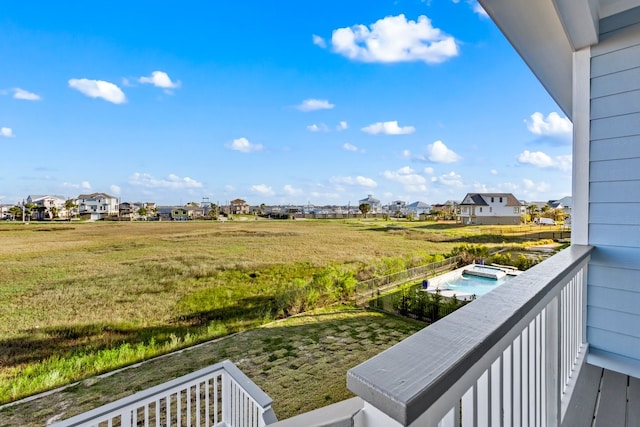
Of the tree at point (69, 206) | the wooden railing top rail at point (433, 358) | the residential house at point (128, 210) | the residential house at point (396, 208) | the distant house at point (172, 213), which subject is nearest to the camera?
the wooden railing top rail at point (433, 358)

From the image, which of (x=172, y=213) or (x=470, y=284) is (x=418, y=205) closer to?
(x=470, y=284)

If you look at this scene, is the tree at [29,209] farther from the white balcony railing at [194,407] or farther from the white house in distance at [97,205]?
the white balcony railing at [194,407]

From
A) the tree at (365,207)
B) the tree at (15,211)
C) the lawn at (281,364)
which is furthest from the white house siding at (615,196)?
the tree at (15,211)

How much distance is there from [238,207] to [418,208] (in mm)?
2889

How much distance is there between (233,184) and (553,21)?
10.9ft

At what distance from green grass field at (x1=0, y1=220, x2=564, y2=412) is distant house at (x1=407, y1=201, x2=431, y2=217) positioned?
0.96 m

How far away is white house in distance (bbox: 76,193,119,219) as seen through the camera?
2.94m

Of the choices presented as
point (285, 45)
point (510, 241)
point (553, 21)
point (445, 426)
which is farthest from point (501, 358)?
point (510, 241)

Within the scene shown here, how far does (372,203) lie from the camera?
4.71 metres

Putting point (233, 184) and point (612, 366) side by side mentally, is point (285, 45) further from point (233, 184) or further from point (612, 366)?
point (612, 366)

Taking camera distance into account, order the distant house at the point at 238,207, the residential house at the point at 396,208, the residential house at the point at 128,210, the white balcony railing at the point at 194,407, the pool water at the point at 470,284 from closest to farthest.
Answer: the white balcony railing at the point at 194,407
the residential house at the point at 128,210
the pool water at the point at 470,284
the distant house at the point at 238,207
the residential house at the point at 396,208

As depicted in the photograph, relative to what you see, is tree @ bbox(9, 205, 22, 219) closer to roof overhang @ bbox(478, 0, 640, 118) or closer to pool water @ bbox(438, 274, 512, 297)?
roof overhang @ bbox(478, 0, 640, 118)

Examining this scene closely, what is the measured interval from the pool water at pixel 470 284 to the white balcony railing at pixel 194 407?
2.74 m

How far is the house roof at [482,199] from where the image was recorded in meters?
4.59
